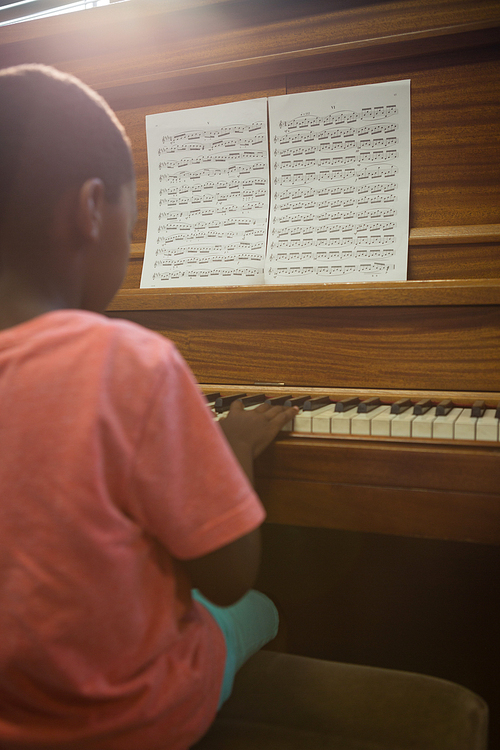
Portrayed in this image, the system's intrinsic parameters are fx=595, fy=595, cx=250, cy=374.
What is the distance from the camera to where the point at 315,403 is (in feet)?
4.26

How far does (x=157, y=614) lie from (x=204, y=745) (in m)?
0.29

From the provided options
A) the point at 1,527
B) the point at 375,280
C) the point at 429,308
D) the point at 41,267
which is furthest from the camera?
the point at 375,280

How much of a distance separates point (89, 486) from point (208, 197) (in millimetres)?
1299

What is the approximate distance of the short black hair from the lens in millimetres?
668

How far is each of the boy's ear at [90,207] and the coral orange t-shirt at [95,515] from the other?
129 mm

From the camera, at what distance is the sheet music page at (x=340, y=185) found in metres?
1.52

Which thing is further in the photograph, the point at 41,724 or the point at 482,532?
the point at 482,532

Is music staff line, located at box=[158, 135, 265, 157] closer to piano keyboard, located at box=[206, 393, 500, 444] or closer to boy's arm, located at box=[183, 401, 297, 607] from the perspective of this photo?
piano keyboard, located at box=[206, 393, 500, 444]

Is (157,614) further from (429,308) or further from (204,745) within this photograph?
(429,308)

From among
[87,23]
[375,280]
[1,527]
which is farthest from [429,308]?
[87,23]

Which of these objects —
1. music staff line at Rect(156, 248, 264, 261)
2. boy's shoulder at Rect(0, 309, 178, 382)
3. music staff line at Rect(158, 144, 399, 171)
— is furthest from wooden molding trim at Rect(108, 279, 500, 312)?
boy's shoulder at Rect(0, 309, 178, 382)

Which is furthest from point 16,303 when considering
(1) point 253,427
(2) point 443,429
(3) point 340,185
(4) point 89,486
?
(3) point 340,185

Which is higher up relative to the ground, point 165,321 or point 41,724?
point 165,321

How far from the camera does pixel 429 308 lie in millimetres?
1379
